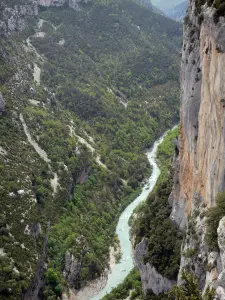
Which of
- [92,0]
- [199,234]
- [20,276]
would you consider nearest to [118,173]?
[20,276]

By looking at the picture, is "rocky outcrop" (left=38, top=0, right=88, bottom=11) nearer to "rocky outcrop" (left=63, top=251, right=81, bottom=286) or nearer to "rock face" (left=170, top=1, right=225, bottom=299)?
"rocky outcrop" (left=63, top=251, right=81, bottom=286)

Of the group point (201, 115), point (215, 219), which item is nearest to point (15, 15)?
point (201, 115)

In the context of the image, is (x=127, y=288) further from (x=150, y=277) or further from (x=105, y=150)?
(x=105, y=150)

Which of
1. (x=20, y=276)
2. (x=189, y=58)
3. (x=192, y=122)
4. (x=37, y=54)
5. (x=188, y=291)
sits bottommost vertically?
(x=20, y=276)

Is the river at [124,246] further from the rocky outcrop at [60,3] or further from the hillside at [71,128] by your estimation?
the rocky outcrop at [60,3]

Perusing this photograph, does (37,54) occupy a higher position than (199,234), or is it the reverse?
(199,234)

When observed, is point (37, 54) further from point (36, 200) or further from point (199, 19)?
point (199, 19)

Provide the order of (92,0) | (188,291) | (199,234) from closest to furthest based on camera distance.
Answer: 1. (188,291)
2. (199,234)
3. (92,0)
